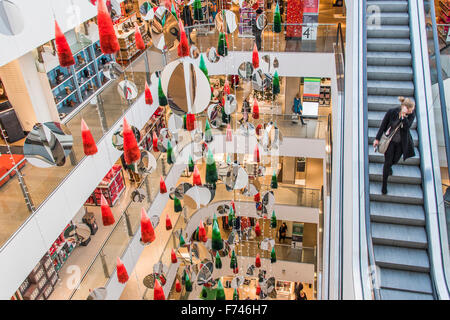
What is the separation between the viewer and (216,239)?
5.01m

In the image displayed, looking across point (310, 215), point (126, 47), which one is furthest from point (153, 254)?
point (126, 47)

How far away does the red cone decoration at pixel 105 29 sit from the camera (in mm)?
2959

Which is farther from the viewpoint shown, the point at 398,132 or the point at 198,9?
the point at 198,9

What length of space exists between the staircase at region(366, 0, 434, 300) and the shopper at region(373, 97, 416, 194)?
34 cm

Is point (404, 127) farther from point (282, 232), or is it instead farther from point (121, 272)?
point (282, 232)

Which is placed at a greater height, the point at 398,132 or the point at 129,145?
the point at 129,145

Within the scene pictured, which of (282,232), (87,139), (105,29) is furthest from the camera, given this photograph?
(282,232)

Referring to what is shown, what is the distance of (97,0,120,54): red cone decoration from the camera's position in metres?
2.96

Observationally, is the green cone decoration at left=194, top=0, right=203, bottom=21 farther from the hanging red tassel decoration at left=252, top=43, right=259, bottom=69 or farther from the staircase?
the staircase

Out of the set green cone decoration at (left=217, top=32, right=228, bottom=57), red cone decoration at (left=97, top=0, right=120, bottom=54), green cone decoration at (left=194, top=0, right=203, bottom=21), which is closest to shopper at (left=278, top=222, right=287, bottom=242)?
green cone decoration at (left=217, top=32, right=228, bottom=57)

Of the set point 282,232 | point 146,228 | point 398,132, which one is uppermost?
point 398,132

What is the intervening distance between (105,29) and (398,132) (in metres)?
3.47

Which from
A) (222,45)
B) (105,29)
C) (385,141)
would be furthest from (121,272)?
(385,141)

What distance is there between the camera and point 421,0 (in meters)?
6.51
